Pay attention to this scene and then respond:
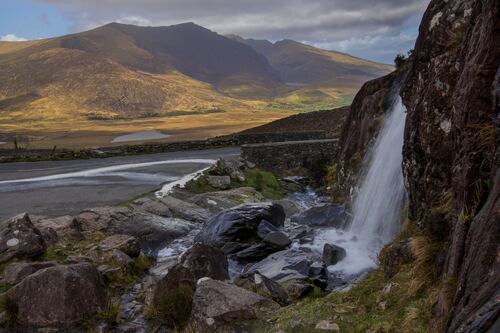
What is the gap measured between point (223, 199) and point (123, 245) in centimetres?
923

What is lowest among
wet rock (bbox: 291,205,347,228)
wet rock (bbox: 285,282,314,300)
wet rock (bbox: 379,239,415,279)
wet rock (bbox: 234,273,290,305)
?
wet rock (bbox: 291,205,347,228)

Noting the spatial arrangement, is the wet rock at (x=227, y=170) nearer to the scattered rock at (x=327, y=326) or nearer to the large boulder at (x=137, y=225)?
the large boulder at (x=137, y=225)

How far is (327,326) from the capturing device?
7141mm

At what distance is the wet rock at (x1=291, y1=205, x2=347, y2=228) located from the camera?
1835cm

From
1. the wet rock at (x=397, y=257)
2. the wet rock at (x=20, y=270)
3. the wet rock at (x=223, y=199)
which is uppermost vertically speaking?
the wet rock at (x=397, y=257)

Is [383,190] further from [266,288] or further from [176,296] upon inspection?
[176,296]

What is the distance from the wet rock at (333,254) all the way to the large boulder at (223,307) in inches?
191

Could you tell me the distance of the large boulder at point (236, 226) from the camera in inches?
669

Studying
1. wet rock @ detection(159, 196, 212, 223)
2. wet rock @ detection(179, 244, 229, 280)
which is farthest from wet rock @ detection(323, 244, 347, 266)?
wet rock @ detection(159, 196, 212, 223)

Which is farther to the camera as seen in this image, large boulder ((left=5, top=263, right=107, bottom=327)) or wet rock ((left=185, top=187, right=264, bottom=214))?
wet rock ((left=185, top=187, right=264, bottom=214))

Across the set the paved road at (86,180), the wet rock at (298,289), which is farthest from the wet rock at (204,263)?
the paved road at (86,180)

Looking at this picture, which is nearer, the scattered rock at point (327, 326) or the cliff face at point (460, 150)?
the cliff face at point (460, 150)

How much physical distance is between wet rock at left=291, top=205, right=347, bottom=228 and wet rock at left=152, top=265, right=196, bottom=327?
8196mm

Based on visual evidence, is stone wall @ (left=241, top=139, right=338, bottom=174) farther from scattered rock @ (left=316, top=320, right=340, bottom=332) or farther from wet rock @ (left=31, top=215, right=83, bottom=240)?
scattered rock @ (left=316, top=320, right=340, bottom=332)
